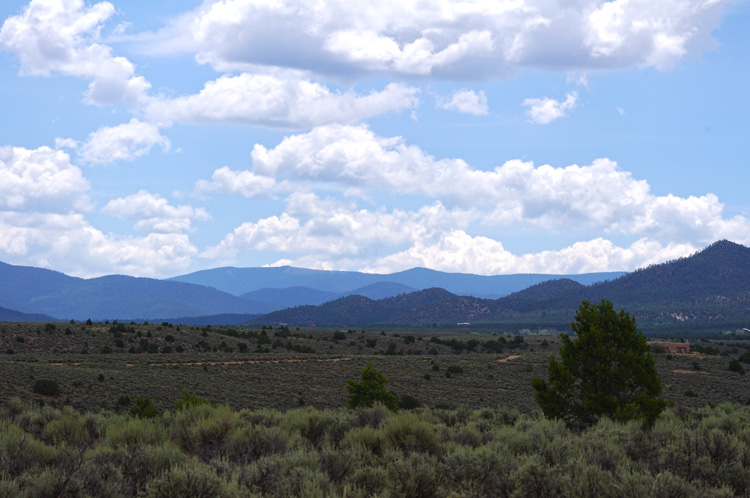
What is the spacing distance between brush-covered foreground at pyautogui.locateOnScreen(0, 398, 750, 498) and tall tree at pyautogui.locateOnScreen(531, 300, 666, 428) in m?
5.09

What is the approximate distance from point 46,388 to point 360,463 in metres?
33.5

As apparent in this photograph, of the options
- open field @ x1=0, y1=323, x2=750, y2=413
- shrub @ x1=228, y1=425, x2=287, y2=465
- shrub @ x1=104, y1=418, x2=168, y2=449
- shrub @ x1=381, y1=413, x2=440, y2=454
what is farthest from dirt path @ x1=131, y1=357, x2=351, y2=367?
shrub @ x1=381, y1=413, x2=440, y2=454

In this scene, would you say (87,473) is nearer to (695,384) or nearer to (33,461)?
(33,461)

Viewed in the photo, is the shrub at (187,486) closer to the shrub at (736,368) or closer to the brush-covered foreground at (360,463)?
the brush-covered foreground at (360,463)

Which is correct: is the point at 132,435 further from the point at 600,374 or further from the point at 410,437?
the point at 600,374

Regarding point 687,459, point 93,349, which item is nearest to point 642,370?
point 687,459

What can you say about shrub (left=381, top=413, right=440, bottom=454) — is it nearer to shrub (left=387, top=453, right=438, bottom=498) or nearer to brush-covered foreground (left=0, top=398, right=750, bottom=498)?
brush-covered foreground (left=0, top=398, right=750, bottom=498)

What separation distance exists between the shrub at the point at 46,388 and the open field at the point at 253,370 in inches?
16.1

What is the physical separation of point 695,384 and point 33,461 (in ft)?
208

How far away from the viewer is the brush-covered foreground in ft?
30.1

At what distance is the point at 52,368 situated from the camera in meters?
46.5

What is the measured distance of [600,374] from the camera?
872 inches

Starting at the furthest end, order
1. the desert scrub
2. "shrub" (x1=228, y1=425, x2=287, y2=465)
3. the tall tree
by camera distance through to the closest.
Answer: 1. the tall tree
2. the desert scrub
3. "shrub" (x1=228, y1=425, x2=287, y2=465)

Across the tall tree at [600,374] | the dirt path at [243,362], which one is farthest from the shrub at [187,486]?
the dirt path at [243,362]
